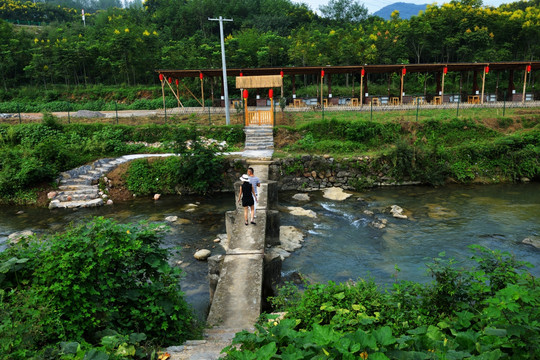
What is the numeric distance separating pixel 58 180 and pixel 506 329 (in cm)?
1638

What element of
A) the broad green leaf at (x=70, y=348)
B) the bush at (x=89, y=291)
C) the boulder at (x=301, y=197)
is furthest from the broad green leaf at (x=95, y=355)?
the boulder at (x=301, y=197)

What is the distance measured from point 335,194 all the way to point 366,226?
3485 millimetres

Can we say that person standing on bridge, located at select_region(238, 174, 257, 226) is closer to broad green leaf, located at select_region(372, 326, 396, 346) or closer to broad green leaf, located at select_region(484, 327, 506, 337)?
broad green leaf, located at select_region(372, 326, 396, 346)

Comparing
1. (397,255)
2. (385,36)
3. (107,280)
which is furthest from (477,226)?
(385,36)

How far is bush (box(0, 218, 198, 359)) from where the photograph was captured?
3936 mm

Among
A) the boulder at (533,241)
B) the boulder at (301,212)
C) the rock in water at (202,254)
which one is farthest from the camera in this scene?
the boulder at (301,212)

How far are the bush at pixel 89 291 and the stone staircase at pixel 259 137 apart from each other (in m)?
13.0

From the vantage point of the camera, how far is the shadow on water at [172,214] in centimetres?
1010

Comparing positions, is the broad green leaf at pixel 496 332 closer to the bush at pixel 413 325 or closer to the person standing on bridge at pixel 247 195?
the bush at pixel 413 325

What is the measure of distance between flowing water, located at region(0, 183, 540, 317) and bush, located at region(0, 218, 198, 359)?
2.34 metres

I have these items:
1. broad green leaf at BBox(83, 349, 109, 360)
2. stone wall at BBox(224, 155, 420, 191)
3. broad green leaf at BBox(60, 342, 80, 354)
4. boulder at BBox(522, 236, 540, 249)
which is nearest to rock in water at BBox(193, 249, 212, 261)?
broad green leaf at BBox(60, 342, 80, 354)

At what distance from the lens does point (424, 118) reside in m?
19.5

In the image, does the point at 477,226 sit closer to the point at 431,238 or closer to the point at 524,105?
the point at 431,238

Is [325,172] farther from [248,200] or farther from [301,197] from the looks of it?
[248,200]
